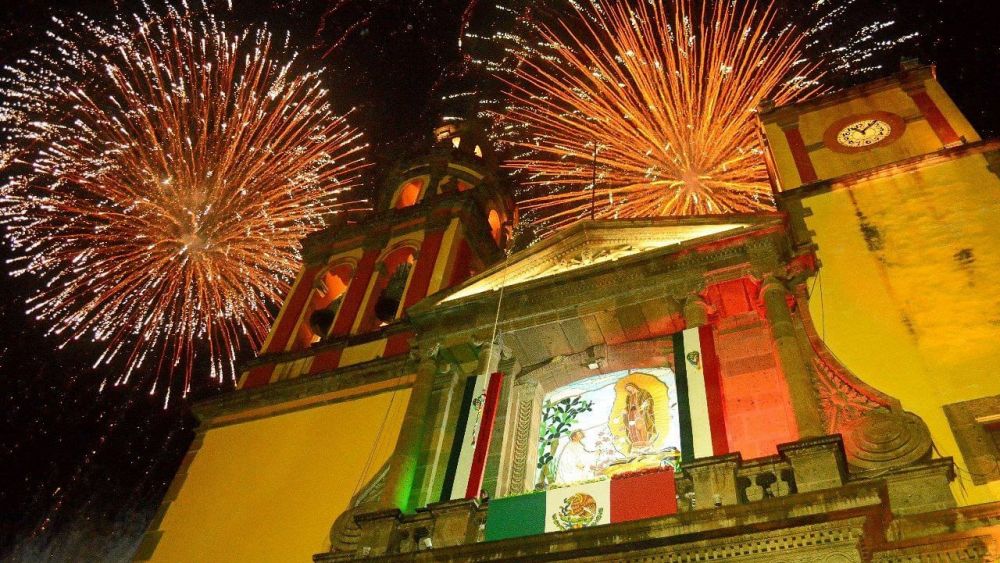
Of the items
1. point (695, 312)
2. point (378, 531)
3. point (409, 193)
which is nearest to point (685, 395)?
point (695, 312)

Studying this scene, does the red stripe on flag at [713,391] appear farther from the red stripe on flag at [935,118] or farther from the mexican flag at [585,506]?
the red stripe on flag at [935,118]

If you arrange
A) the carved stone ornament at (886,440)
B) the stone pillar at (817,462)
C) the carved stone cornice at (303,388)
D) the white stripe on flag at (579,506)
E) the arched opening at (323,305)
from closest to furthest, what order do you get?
the stone pillar at (817,462), the carved stone ornament at (886,440), the white stripe on flag at (579,506), the carved stone cornice at (303,388), the arched opening at (323,305)

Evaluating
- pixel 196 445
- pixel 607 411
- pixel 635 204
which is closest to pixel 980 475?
→ pixel 607 411

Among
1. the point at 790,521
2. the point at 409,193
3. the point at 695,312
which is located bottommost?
the point at 790,521

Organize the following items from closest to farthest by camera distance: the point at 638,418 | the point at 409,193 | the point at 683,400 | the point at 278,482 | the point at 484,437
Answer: the point at 683,400 < the point at 638,418 < the point at 484,437 < the point at 278,482 < the point at 409,193

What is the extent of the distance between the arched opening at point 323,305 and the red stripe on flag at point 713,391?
36.9 ft

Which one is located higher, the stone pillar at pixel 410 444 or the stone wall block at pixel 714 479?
the stone pillar at pixel 410 444

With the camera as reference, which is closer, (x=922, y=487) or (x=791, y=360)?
(x=922, y=487)

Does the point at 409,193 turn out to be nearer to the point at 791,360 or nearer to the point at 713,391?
the point at 713,391

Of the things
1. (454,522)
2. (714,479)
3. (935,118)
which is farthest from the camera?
(935,118)

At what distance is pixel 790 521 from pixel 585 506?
2807 millimetres

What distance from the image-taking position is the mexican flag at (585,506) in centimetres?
1019

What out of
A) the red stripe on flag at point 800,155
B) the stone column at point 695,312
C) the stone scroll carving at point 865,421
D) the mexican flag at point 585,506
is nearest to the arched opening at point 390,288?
the stone column at point 695,312

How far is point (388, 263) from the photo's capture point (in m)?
22.3
